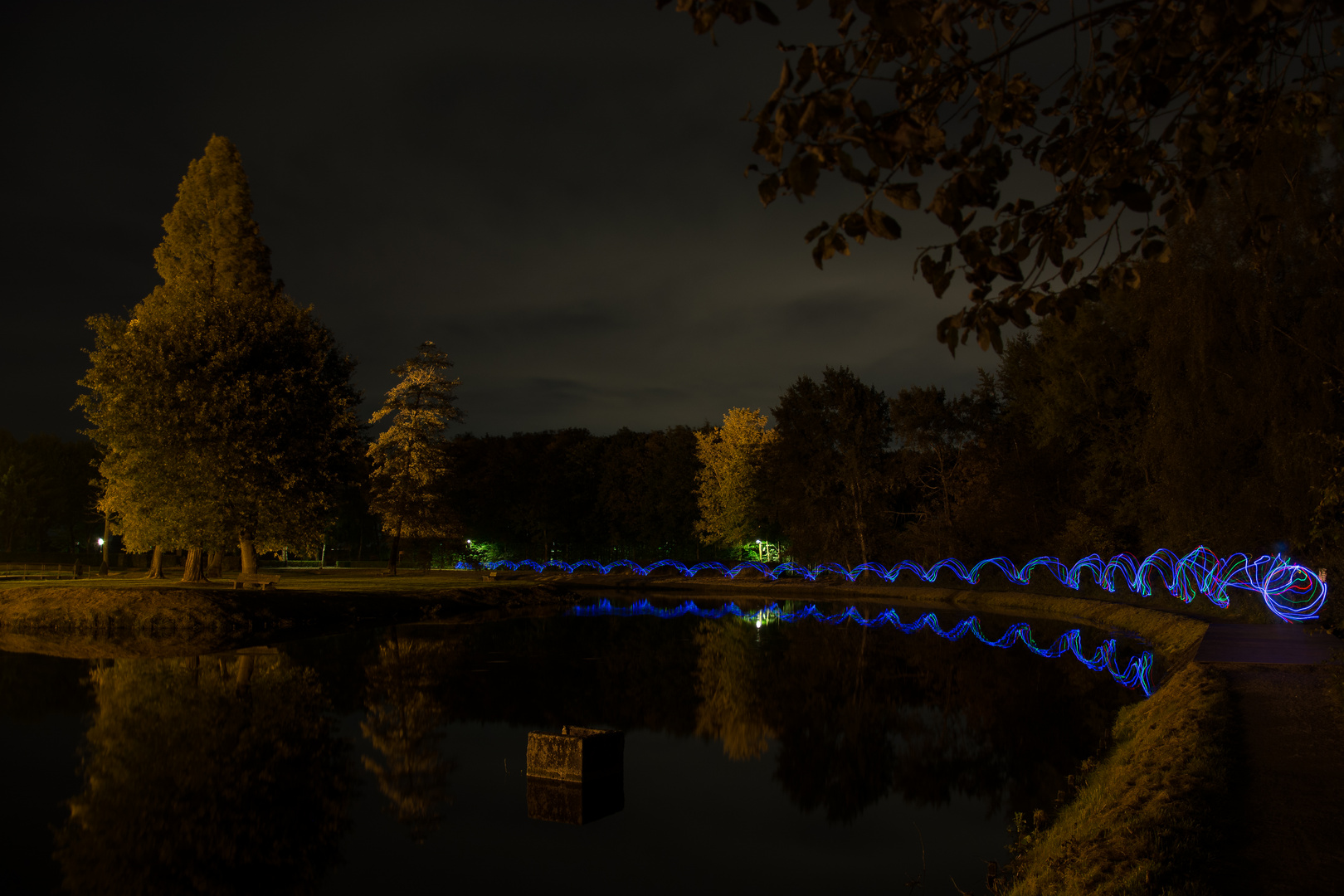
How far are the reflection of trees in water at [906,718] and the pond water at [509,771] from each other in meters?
0.07

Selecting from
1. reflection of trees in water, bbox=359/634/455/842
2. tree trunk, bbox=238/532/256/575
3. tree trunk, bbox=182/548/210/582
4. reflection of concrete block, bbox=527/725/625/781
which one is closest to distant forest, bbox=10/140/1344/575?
tree trunk, bbox=238/532/256/575

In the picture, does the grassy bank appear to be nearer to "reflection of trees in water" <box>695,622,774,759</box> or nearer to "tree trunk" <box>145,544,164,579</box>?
"reflection of trees in water" <box>695,622,774,759</box>

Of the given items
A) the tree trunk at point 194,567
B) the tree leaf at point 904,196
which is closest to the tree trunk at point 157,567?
the tree trunk at point 194,567

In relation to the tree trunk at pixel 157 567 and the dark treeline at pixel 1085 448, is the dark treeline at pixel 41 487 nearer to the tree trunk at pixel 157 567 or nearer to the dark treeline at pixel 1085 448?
the dark treeline at pixel 1085 448

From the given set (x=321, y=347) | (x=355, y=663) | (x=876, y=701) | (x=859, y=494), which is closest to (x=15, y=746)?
(x=355, y=663)

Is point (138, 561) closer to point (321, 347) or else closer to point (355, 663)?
point (321, 347)

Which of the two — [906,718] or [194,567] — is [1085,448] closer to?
[906,718]

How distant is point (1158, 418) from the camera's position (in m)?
25.2

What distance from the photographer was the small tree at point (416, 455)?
4684 centimetres

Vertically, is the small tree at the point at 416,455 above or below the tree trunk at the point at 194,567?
above

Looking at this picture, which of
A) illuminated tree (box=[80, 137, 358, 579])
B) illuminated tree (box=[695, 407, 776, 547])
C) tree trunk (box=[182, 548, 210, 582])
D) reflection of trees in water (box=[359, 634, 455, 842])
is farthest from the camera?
illuminated tree (box=[695, 407, 776, 547])

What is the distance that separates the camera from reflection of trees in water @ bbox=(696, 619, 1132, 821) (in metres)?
11.1

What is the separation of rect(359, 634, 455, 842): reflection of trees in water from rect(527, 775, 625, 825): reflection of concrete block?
3.40 ft

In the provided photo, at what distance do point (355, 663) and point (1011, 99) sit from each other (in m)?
18.4
